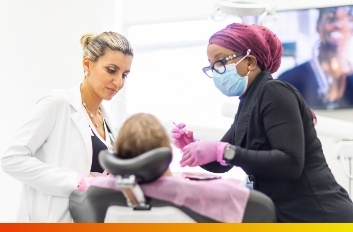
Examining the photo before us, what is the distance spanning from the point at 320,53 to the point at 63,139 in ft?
6.92

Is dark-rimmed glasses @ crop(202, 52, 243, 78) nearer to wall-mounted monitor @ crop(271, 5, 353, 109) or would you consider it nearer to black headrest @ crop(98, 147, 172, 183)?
black headrest @ crop(98, 147, 172, 183)

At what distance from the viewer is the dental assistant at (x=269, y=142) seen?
4.14 feet

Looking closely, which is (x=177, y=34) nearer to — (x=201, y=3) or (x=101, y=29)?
(x=201, y=3)

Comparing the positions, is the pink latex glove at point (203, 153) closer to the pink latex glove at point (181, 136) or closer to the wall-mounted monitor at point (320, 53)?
the pink latex glove at point (181, 136)

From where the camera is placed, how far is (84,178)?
143 centimetres

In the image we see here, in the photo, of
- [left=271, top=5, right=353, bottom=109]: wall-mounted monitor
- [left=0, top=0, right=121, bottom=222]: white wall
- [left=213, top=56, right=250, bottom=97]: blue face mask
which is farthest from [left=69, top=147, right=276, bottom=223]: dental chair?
[left=271, top=5, right=353, bottom=109]: wall-mounted monitor

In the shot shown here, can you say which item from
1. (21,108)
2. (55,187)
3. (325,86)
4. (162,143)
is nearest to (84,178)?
(55,187)

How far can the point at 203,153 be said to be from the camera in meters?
1.36

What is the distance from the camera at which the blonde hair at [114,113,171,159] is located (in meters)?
1.04

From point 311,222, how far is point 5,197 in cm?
221

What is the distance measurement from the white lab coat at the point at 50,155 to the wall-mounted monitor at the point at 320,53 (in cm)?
192

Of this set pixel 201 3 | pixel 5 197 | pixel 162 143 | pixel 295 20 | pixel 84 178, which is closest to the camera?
pixel 162 143

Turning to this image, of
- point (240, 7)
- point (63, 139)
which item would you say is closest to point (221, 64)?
point (63, 139)

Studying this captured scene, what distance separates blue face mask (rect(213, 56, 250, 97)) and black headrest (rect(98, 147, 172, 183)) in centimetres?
57
